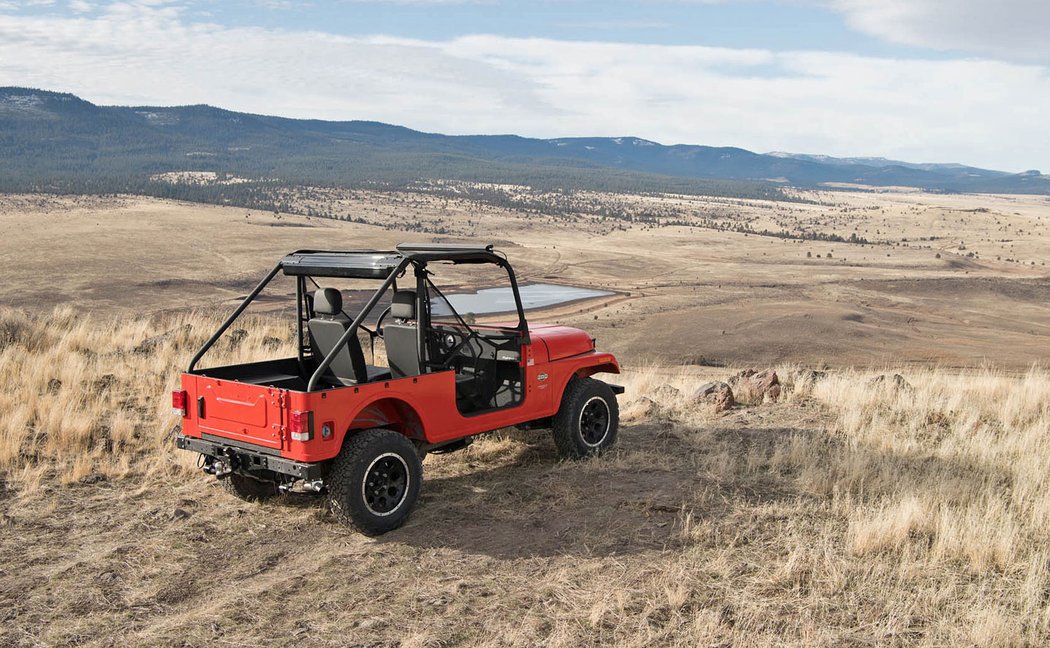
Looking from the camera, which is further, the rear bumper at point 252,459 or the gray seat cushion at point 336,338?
the gray seat cushion at point 336,338

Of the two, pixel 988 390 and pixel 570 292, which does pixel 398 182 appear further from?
pixel 988 390

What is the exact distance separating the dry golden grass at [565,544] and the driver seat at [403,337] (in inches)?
45.2

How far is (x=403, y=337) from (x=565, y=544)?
2260 millimetres

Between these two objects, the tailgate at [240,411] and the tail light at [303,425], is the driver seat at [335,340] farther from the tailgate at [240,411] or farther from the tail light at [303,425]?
the tail light at [303,425]

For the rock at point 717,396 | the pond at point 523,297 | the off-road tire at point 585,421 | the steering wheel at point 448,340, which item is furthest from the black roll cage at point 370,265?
the pond at point 523,297

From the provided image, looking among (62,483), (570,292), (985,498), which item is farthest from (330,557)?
(570,292)

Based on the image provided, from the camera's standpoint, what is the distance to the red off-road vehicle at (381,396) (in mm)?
6484

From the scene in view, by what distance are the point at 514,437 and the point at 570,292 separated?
26393mm

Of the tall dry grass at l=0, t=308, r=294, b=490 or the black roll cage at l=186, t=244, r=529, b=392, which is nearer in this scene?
the black roll cage at l=186, t=244, r=529, b=392

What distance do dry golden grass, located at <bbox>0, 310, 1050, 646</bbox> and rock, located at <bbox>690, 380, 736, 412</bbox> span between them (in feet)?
3.06

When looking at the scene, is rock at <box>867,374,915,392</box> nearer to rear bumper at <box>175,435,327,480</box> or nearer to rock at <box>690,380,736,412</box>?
rock at <box>690,380,736,412</box>

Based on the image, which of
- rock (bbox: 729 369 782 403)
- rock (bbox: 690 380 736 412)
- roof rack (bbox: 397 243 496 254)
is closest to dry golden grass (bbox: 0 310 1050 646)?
rock (bbox: 690 380 736 412)

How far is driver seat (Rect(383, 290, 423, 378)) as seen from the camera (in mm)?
7359

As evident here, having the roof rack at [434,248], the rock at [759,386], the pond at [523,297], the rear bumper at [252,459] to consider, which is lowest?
the pond at [523,297]
